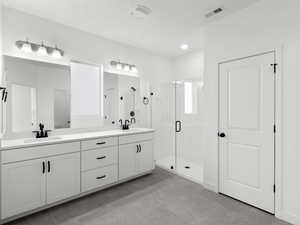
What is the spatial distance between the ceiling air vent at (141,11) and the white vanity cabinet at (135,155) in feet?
6.48

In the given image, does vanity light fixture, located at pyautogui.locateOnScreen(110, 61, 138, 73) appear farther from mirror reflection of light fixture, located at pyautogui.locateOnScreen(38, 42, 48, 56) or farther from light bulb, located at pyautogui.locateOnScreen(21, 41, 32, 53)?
light bulb, located at pyautogui.locateOnScreen(21, 41, 32, 53)

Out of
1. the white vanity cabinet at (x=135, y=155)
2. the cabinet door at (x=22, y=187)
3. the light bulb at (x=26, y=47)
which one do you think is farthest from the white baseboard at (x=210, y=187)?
the light bulb at (x=26, y=47)

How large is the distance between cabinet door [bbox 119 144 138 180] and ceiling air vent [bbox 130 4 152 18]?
212cm

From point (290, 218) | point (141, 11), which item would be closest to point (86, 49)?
point (141, 11)

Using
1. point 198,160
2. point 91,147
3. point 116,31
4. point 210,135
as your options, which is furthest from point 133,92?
point 198,160

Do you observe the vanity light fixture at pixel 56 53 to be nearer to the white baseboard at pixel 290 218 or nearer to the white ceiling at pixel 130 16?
the white ceiling at pixel 130 16

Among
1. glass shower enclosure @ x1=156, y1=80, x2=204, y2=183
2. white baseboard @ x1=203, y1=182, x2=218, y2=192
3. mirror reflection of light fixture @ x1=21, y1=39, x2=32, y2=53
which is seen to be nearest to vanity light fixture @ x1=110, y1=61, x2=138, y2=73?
glass shower enclosure @ x1=156, y1=80, x2=204, y2=183

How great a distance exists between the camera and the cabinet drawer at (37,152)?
6.33 ft

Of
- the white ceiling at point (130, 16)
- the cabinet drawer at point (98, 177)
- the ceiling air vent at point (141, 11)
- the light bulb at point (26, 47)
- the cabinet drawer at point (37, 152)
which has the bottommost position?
the cabinet drawer at point (98, 177)

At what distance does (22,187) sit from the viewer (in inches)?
79.4

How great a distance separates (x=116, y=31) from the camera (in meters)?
3.04

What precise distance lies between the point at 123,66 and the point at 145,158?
1978 mm

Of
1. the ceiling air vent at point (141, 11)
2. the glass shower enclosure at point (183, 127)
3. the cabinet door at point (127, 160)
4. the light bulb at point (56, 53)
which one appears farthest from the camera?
the glass shower enclosure at point (183, 127)

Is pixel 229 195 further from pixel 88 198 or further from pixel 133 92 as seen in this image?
pixel 133 92
